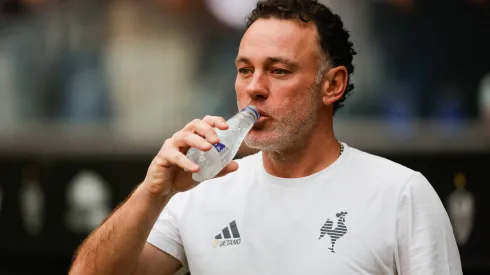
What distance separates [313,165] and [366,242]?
15.2 inches

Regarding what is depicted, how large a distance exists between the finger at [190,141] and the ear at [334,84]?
67cm

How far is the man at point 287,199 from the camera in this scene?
3.01m

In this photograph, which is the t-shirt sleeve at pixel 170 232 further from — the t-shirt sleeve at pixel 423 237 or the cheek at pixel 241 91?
the t-shirt sleeve at pixel 423 237

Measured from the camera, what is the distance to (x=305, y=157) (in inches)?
130

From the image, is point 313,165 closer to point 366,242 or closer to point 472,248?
point 366,242

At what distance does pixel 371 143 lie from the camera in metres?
5.63

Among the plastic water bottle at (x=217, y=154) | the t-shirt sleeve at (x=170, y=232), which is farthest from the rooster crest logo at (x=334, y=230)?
the t-shirt sleeve at (x=170, y=232)

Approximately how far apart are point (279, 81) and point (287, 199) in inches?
15.2

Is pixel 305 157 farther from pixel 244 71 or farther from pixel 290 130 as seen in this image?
pixel 244 71

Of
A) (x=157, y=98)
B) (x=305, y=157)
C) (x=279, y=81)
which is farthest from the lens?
(x=157, y=98)

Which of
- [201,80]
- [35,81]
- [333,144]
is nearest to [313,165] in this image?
[333,144]

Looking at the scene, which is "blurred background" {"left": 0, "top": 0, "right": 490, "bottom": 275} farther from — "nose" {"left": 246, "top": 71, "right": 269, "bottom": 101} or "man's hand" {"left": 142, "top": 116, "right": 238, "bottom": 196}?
"man's hand" {"left": 142, "top": 116, "right": 238, "bottom": 196}

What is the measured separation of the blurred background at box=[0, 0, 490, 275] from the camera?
5609 millimetres

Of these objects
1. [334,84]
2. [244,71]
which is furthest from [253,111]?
[334,84]
